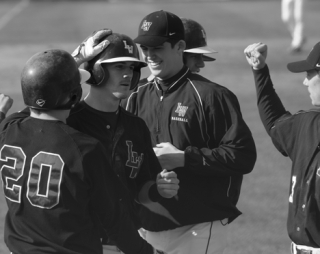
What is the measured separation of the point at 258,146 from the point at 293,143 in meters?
7.76

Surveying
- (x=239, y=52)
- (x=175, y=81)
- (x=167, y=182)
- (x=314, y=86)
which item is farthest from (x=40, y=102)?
(x=239, y=52)

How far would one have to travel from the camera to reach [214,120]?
495 centimetres

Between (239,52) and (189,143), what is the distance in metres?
17.9

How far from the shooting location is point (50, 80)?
12.1 ft

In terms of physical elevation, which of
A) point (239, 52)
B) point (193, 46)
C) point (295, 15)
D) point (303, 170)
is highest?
point (193, 46)

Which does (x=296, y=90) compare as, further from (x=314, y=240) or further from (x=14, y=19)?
(x=14, y=19)

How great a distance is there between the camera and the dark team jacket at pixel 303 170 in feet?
13.8

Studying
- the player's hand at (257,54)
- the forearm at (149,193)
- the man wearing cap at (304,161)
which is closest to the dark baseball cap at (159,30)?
the player's hand at (257,54)

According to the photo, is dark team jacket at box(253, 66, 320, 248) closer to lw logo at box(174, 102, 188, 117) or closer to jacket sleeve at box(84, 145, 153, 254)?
lw logo at box(174, 102, 188, 117)

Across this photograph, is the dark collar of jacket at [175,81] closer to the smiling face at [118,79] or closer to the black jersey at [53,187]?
the smiling face at [118,79]

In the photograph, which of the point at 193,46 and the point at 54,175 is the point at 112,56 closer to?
the point at 54,175

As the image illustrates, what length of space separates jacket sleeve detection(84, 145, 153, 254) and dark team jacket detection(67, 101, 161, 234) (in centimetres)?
27

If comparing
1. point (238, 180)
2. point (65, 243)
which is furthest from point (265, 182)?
point (65, 243)

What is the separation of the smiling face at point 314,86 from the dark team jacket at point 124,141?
1.13 metres
